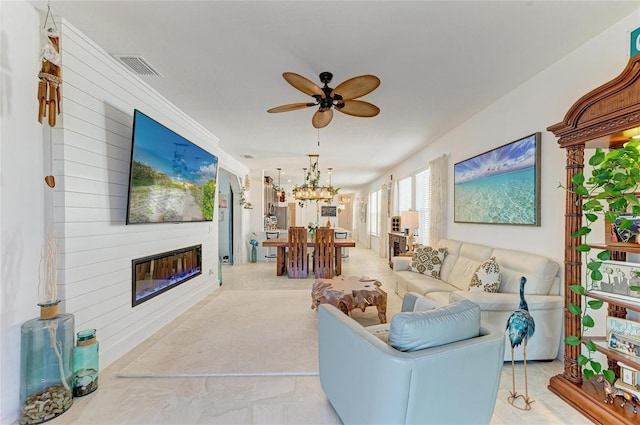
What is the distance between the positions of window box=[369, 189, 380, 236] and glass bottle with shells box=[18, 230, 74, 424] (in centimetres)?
942

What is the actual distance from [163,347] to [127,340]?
0.34 meters

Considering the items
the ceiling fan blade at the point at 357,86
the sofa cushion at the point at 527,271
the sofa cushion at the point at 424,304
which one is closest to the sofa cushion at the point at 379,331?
the sofa cushion at the point at 424,304

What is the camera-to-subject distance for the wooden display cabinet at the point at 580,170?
1731 millimetres

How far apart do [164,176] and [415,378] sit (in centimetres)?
302

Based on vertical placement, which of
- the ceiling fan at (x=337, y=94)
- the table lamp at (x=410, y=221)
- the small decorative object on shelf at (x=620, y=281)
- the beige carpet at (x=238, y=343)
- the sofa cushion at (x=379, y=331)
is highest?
the ceiling fan at (x=337, y=94)

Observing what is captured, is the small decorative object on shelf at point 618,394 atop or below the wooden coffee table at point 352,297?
below

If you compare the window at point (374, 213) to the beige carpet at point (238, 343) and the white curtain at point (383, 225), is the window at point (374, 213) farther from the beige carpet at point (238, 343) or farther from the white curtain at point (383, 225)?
the beige carpet at point (238, 343)

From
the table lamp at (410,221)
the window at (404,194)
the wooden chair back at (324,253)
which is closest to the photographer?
the table lamp at (410,221)

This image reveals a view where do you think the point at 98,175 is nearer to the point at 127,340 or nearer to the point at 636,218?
the point at 127,340

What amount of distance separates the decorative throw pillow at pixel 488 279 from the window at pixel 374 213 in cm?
759

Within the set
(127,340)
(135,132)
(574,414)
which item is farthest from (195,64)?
(574,414)

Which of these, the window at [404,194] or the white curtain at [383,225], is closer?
the window at [404,194]

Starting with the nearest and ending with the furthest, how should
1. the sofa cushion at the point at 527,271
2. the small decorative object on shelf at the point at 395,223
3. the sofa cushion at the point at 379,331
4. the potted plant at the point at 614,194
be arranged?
the potted plant at the point at 614,194 < the sofa cushion at the point at 379,331 < the sofa cushion at the point at 527,271 < the small decorative object on shelf at the point at 395,223

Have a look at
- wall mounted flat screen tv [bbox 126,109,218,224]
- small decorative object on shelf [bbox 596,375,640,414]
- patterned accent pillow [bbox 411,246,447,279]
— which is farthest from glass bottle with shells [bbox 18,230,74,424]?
patterned accent pillow [bbox 411,246,447,279]
